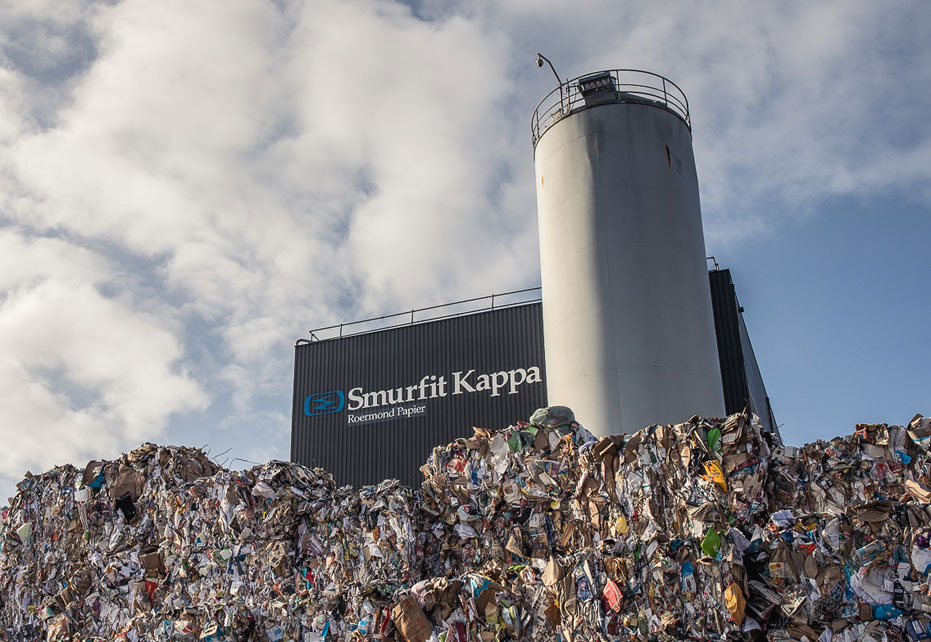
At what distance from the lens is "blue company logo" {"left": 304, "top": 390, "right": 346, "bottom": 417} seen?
1753 centimetres

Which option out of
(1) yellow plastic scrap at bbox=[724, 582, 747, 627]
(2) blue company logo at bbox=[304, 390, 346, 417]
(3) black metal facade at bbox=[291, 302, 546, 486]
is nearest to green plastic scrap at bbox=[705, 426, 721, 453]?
(1) yellow plastic scrap at bbox=[724, 582, 747, 627]

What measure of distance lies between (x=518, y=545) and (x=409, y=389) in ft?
32.2

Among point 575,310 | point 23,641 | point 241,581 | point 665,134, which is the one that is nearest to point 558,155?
point 665,134

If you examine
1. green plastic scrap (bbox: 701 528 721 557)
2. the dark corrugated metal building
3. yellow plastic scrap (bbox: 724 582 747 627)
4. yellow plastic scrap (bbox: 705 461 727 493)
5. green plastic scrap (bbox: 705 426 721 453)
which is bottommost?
yellow plastic scrap (bbox: 724 582 747 627)

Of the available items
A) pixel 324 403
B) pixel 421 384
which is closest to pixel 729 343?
pixel 421 384

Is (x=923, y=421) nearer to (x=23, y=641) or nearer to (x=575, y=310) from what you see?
(x=575, y=310)

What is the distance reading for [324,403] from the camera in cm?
1772

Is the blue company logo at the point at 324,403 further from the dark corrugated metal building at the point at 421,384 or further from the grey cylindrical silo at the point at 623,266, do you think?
the grey cylindrical silo at the point at 623,266

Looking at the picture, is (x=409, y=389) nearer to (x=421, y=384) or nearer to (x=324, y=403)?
(x=421, y=384)

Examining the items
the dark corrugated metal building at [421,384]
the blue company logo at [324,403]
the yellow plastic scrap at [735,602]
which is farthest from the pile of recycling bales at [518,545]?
the blue company logo at [324,403]

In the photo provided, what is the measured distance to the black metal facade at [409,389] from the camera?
1565cm

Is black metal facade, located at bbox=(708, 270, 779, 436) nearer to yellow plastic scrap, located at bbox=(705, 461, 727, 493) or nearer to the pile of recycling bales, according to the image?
the pile of recycling bales

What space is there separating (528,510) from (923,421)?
344 centimetres

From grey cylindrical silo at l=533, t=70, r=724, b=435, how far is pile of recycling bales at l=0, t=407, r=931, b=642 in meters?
3.97
